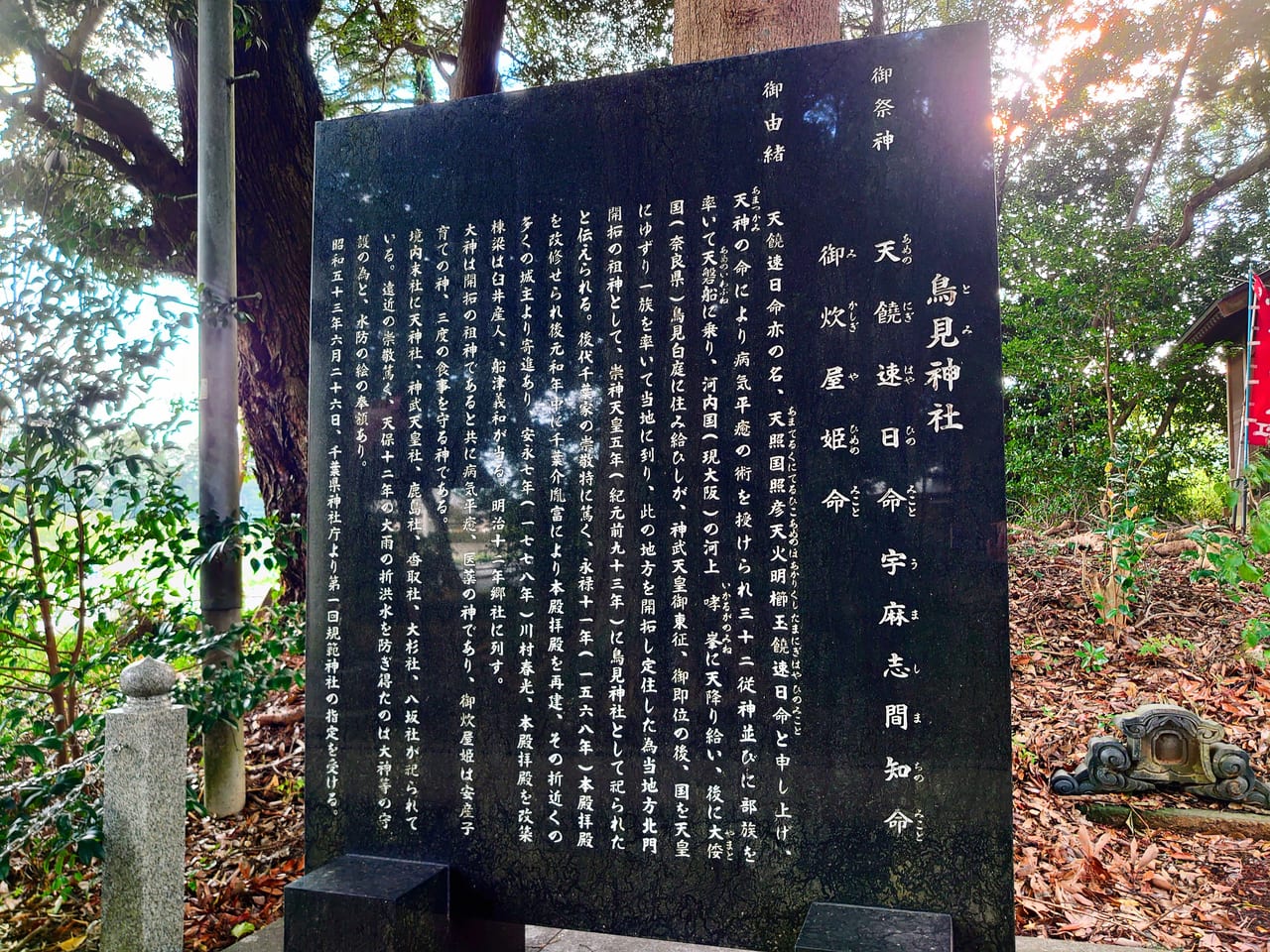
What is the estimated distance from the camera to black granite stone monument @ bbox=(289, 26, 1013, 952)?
2.16 m

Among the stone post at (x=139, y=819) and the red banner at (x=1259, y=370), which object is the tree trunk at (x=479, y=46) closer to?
the stone post at (x=139, y=819)

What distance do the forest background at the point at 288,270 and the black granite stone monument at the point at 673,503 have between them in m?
1.08

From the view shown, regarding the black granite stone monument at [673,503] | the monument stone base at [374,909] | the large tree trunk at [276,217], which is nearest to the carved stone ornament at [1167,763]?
the black granite stone monument at [673,503]

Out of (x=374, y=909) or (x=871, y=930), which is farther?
(x=374, y=909)

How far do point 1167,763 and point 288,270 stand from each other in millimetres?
5586

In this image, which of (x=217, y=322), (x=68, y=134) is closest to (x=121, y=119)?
(x=68, y=134)

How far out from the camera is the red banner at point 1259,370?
24.1ft

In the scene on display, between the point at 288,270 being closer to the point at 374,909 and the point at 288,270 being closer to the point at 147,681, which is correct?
the point at 147,681

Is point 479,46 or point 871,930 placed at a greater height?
point 479,46

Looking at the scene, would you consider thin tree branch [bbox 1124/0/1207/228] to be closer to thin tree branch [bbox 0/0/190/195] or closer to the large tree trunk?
the large tree trunk

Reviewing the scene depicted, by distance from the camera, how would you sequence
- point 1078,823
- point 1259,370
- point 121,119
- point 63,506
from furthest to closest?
point 1259,370 → point 121,119 → point 1078,823 → point 63,506

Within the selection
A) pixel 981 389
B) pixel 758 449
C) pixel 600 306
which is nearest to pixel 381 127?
pixel 600 306

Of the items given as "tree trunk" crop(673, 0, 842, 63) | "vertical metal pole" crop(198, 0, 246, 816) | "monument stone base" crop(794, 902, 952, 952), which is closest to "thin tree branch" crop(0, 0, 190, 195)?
"vertical metal pole" crop(198, 0, 246, 816)

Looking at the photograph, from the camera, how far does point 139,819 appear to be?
8.67ft
